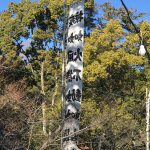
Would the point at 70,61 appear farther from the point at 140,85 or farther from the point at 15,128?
the point at 140,85

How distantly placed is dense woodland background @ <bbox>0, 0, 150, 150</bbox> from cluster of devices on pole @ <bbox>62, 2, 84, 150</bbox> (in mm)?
6651

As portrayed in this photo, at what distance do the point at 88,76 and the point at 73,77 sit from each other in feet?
34.6

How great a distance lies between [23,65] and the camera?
73.6 ft

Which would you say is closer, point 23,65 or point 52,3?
point 52,3

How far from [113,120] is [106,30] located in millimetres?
3841

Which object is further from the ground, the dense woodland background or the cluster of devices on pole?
the dense woodland background

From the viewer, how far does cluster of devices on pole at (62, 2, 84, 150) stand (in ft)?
21.7

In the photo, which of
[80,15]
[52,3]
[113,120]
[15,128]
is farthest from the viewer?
[52,3]

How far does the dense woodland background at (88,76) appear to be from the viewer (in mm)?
16234

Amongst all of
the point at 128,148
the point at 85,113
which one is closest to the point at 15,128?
the point at 85,113

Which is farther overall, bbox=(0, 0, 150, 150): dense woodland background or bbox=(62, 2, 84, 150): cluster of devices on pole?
bbox=(0, 0, 150, 150): dense woodland background

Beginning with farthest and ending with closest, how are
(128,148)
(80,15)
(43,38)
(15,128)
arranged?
(43,38)
(128,148)
(15,128)
(80,15)

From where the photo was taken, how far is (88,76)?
56.7ft

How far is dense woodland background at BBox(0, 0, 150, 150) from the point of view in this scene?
53.3 ft
